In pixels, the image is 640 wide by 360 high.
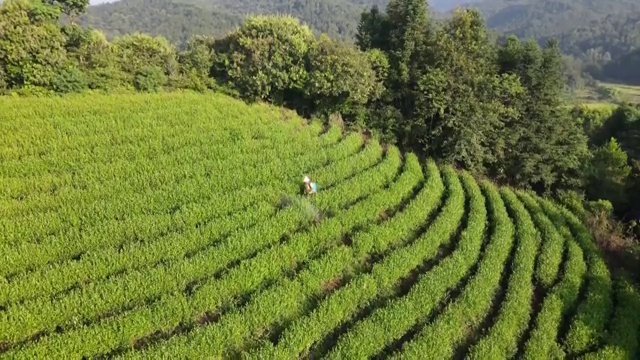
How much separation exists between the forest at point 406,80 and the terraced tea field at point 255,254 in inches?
190

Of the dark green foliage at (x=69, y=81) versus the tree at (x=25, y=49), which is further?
the dark green foliage at (x=69, y=81)

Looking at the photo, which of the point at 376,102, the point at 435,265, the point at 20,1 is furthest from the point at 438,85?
the point at 20,1

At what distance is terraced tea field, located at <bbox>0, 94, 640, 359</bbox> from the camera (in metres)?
12.9

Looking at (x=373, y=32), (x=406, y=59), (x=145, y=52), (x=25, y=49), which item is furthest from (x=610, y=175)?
(x=25, y=49)

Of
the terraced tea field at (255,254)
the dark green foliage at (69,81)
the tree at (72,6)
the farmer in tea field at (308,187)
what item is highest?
the tree at (72,6)

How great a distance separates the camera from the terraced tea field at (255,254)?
42.4ft

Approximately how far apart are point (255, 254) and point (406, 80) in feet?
66.0

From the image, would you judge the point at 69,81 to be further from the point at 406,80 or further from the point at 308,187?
the point at 406,80

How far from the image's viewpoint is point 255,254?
1617 cm

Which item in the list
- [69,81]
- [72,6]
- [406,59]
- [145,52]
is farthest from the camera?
[406,59]

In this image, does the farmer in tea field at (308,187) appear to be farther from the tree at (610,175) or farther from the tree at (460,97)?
the tree at (610,175)

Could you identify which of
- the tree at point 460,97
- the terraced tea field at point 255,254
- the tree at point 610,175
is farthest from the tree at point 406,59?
the tree at point 610,175

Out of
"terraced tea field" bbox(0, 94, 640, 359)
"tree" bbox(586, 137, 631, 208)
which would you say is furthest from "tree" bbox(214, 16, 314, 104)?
"tree" bbox(586, 137, 631, 208)

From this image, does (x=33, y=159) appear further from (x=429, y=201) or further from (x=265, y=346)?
(x=429, y=201)
